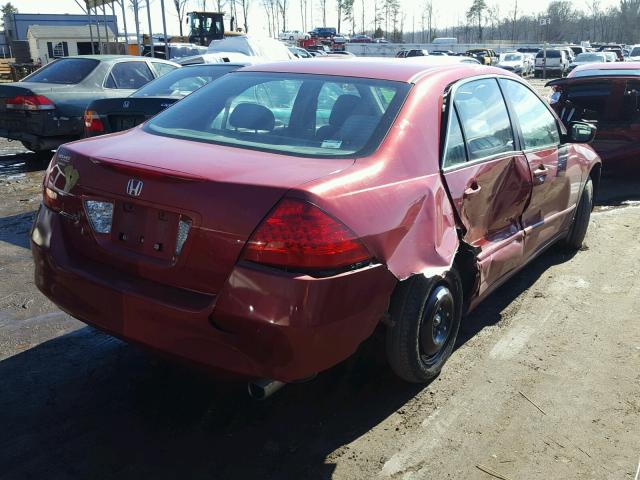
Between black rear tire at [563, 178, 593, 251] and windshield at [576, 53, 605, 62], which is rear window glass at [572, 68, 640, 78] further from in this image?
windshield at [576, 53, 605, 62]

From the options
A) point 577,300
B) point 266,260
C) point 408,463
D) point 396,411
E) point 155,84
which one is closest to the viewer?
point 266,260

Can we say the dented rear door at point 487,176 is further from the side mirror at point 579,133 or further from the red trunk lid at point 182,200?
the side mirror at point 579,133

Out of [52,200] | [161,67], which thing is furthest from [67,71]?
[52,200]

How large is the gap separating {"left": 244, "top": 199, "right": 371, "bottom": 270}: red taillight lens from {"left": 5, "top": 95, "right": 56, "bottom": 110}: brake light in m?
7.71

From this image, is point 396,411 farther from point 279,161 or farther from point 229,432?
point 279,161

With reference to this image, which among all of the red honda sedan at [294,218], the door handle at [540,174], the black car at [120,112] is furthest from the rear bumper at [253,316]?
the black car at [120,112]

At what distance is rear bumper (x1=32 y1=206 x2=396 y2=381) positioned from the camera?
7.70 ft

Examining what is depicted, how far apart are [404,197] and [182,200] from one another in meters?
0.97

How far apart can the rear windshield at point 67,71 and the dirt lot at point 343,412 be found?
628 cm

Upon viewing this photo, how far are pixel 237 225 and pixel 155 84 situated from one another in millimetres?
5879

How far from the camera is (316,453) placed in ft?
8.99

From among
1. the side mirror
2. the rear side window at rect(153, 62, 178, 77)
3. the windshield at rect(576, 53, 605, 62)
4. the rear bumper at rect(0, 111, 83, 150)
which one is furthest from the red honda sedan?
the windshield at rect(576, 53, 605, 62)

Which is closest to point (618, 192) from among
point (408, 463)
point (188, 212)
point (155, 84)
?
point (155, 84)

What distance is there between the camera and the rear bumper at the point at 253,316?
2346 mm
